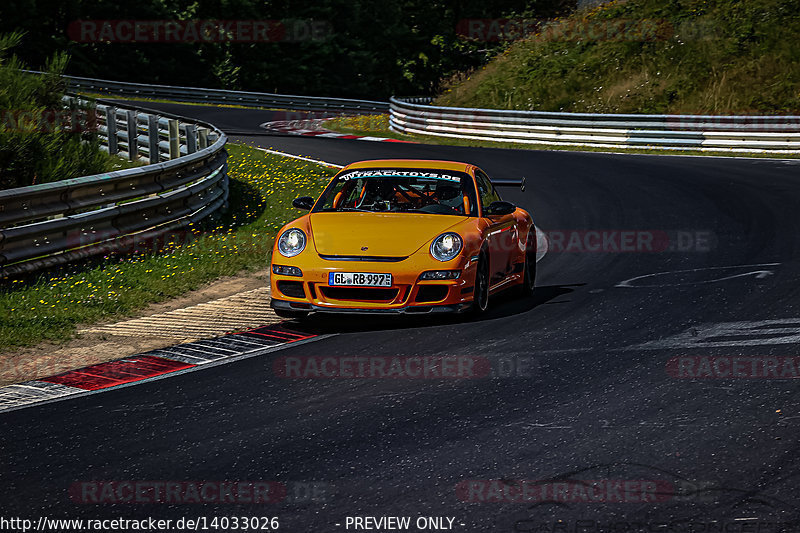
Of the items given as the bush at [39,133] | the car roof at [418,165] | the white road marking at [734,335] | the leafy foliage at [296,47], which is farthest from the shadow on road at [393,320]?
the leafy foliage at [296,47]

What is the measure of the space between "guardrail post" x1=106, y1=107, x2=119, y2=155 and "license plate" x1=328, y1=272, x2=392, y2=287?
14966mm

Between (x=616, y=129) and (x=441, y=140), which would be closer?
(x=616, y=129)

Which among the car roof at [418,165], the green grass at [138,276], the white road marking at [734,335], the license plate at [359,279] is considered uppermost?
the car roof at [418,165]

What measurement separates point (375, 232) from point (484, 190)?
5.83ft

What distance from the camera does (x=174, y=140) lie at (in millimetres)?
21219

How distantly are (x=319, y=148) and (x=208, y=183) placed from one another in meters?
12.1

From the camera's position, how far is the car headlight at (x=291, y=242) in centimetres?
980

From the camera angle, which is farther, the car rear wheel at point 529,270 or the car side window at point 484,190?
the car rear wheel at point 529,270

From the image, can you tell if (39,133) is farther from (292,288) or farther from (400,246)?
(400,246)

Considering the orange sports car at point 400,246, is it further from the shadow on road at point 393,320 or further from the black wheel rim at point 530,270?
the shadow on road at point 393,320

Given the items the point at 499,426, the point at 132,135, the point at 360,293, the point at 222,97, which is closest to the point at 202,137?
the point at 132,135

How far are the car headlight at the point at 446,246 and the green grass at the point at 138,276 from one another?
2958 millimetres

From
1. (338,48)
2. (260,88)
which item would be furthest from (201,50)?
(338,48)

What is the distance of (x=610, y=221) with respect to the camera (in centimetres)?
1634
